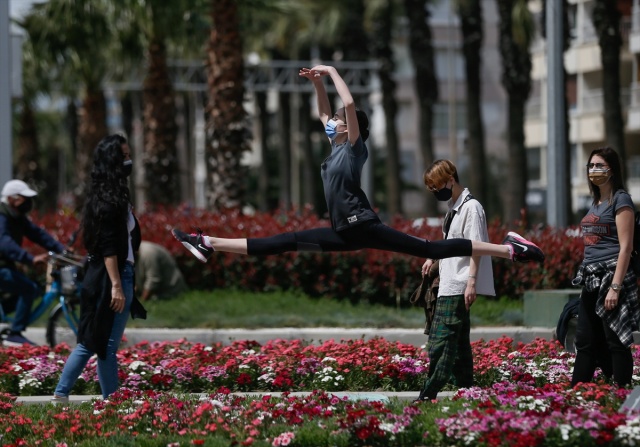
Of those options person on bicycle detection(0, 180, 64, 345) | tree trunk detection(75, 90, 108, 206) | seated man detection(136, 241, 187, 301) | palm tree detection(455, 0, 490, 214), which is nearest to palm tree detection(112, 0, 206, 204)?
tree trunk detection(75, 90, 108, 206)

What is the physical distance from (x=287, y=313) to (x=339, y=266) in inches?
61.9

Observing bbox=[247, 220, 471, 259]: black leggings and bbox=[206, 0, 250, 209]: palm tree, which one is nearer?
bbox=[247, 220, 471, 259]: black leggings

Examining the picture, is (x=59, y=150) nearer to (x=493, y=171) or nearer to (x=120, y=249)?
(x=493, y=171)

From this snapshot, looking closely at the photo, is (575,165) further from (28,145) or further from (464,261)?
(464,261)

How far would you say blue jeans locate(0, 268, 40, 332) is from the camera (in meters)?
12.9

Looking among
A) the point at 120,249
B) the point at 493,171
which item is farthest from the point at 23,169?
the point at 120,249

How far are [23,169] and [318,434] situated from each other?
43.3 m

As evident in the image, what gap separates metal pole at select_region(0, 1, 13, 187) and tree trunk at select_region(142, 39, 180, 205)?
10399 millimetres

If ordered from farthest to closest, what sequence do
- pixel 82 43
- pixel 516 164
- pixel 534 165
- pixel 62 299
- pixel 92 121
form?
pixel 534 165 → pixel 92 121 → pixel 516 164 → pixel 82 43 → pixel 62 299

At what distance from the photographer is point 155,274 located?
54.4 ft

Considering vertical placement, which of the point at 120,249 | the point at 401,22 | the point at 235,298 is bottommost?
the point at 235,298

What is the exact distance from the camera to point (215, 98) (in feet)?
77.1

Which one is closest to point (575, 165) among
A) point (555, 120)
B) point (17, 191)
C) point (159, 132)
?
point (159, 132)

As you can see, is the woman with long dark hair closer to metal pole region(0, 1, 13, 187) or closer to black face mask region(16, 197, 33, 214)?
black face mask region(16, 197, 33, 214)
